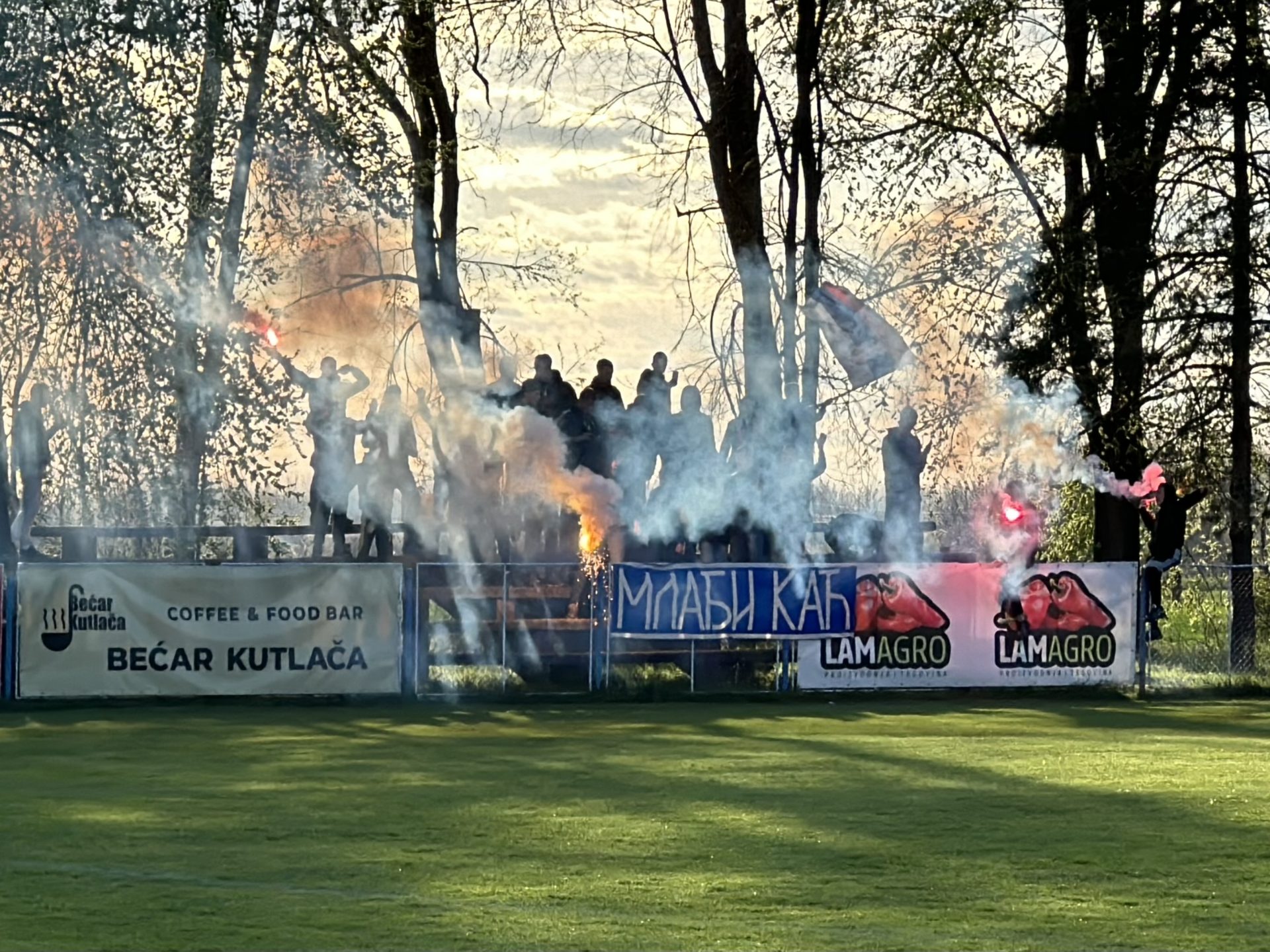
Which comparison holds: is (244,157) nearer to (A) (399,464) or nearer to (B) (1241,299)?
(A) (399,464)

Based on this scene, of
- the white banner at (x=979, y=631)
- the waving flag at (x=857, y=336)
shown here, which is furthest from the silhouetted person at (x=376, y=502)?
the waving flag at (x=857, y=336)

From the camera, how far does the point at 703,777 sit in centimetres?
1528

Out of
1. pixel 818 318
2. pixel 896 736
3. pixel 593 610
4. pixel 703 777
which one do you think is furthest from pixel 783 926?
pixel 818 318

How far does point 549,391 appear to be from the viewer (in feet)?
82.9

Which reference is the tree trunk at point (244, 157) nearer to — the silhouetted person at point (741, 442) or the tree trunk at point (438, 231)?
the tree trunk at point (438, 231)

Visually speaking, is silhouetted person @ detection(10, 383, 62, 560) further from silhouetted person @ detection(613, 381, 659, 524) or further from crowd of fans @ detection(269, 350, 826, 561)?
silhouetted person @ detection(613, 381, 659, 524)

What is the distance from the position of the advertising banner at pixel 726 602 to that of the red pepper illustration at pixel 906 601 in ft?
1.69

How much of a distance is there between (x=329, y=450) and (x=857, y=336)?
9.25 meters

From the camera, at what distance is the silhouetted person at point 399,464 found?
2523 cm

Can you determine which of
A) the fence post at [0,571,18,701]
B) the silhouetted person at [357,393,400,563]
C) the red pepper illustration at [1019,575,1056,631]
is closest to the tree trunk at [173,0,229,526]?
the silhouetted person at [357,393,400,563]

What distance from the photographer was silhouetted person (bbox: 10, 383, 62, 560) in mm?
23578

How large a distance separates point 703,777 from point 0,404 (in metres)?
11.7

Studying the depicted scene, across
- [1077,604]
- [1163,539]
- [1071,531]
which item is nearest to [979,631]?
[1077,604]

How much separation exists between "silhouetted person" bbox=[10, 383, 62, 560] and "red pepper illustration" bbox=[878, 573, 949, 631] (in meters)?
9.23
